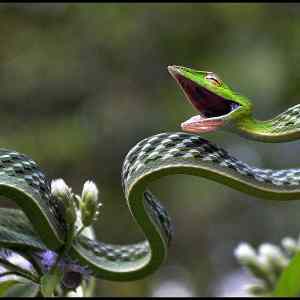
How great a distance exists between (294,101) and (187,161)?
6592 millimetres

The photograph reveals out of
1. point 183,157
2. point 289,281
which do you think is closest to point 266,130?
point 183,157

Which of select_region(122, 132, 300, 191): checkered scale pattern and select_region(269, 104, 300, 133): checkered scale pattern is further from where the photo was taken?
select_region(269, 104, 300, 133): checkered scale pattern

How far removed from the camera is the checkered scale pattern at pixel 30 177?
2074 millimetres

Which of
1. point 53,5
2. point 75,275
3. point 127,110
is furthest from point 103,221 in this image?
point 75,275

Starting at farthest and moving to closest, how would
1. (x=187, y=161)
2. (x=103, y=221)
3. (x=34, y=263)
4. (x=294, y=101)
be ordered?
1. (x=103, y=221)
2. (x=294, y=101)
3. (x=34, y=263)
4. (x=187, y=161)

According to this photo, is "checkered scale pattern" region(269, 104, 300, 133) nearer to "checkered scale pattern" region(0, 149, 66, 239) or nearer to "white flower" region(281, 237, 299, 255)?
"checkered scale pattern" region(0, 149, 66, 239)

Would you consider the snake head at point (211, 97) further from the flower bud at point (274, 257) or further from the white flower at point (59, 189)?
the flower bud at point (274, 257)

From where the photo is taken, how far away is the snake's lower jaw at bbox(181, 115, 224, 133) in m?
2.05

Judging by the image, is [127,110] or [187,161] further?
[127,110]

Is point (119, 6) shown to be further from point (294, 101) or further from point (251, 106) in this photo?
point (251, 106)

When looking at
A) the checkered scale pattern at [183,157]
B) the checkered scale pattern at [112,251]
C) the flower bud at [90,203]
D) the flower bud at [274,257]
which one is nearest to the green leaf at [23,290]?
the checkered scale pattern at [112,251]

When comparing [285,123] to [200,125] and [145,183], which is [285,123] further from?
[145,183]

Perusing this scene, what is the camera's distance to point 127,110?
9.63 meters

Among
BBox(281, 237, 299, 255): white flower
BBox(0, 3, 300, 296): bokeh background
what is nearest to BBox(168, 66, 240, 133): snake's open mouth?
BBox(281, 237, 299, 255): white flower
